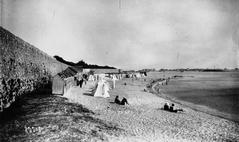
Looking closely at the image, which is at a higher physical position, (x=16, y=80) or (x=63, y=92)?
(x=16, y=80)

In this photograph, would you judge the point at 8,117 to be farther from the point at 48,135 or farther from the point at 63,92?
the point at 63,92

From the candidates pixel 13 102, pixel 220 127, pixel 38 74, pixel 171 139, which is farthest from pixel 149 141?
pixel 38 74

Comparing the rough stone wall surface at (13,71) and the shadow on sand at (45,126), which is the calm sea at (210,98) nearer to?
the shadow on sand at (45,126)

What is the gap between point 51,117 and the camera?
30.9 feet

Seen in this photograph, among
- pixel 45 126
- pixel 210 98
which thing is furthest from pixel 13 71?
pixel 210 98

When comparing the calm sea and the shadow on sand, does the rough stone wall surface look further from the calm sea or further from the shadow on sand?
the calm sea

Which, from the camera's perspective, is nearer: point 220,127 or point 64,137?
point 64,137

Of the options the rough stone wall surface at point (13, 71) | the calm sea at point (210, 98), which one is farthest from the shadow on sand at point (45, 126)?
the calm sea at point (210, 98)

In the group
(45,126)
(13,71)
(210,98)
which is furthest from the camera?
(210,98)

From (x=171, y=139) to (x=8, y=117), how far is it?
7759 mm

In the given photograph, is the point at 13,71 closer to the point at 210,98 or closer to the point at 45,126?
Result: the point at 45,126

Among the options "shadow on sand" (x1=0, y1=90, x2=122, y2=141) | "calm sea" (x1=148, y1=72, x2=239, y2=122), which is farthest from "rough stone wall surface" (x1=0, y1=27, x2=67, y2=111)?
"calm sea" (x1=148, y1=72, x2=239, y2=122)

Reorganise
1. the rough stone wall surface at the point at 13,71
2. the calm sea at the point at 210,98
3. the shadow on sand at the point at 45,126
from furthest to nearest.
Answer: the calm sea at the point at 210,98 → the rough stone wall surface at the point at 13,71 → the shadow on sand at the point at 45,126

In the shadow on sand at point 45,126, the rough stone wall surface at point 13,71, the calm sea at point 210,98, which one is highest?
the rough stone wall surface at point 13,71
